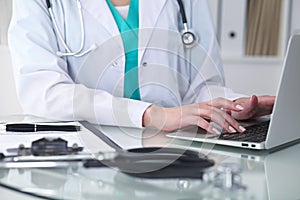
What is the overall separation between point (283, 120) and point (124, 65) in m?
0.57

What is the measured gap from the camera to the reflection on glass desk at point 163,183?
657 millimetres

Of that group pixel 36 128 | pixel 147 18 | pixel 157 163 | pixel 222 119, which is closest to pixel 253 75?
pixel 147 18

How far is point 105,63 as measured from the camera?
1.38 metres

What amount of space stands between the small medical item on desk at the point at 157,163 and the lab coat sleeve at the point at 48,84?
0.34 meters

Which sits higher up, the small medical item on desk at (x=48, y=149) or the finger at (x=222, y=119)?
the small medical item on desk at (x=48, y=149)

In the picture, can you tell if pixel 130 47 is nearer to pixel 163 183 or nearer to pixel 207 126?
pixel 207 126

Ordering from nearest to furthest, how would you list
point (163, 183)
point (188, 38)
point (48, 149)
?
point (163, 183)
point (48, 149)
point (188, 38)

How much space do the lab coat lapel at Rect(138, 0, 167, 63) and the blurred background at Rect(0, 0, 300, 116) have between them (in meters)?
1.24

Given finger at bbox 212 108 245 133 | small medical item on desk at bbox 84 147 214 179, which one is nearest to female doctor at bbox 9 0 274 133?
finger at bbox 212 108 245 133

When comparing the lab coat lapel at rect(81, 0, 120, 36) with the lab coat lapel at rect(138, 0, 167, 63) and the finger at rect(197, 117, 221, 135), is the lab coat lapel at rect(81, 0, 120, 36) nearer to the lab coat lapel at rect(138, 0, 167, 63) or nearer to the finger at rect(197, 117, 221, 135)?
the lab coat lapel at rect(138, 0, 167, 63)

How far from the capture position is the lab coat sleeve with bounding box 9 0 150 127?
1.17m

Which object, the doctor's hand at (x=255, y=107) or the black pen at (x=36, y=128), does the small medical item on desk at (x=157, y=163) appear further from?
the doctor's hand at (x=255, y=107)

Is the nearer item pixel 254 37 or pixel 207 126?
pixel 207 126

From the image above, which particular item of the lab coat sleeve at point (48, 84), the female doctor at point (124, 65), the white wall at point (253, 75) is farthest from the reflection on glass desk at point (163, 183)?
the white wall at point (253, 75)
